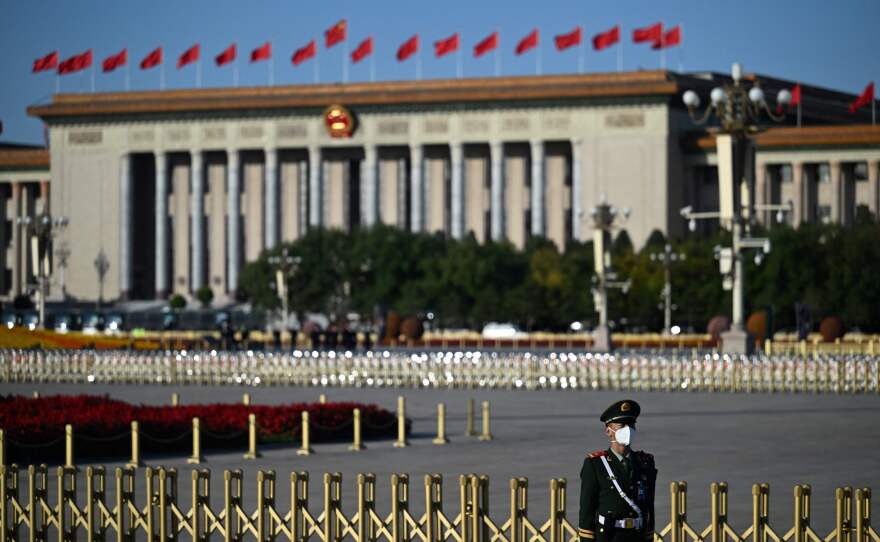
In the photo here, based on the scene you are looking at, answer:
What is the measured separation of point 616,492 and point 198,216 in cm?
10980

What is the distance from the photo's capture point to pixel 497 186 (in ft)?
Answer: 372

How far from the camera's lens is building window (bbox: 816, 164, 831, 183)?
375 ft

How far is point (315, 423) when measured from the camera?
102ft

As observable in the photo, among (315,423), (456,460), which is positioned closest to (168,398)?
(315,423)

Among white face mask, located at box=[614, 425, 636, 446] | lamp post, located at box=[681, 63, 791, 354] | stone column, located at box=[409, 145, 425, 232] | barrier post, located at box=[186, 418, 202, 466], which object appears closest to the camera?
white face mask, located at box=[614, 425, 636, 446]

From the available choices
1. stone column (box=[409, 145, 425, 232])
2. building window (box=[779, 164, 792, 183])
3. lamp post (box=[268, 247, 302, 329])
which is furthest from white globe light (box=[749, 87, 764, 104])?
building window (box=[779, 164, 792, 183])

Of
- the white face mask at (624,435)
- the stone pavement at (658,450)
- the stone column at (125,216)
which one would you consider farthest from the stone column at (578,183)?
the white face mask at (624,435)

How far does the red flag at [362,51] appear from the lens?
Answer: 102188mm

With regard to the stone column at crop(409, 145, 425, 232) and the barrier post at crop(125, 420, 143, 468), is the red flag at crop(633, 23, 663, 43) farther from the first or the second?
the barrier post at crop(125, 420, 143, 468)

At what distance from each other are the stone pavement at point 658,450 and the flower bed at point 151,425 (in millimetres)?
701

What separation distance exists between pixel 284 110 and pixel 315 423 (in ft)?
288

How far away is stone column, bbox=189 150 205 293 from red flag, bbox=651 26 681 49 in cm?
3603

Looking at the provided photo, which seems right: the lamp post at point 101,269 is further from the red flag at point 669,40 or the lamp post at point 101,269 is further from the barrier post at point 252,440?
the barrier post at point 252,440

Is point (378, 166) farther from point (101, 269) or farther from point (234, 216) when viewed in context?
point (101, 269)
